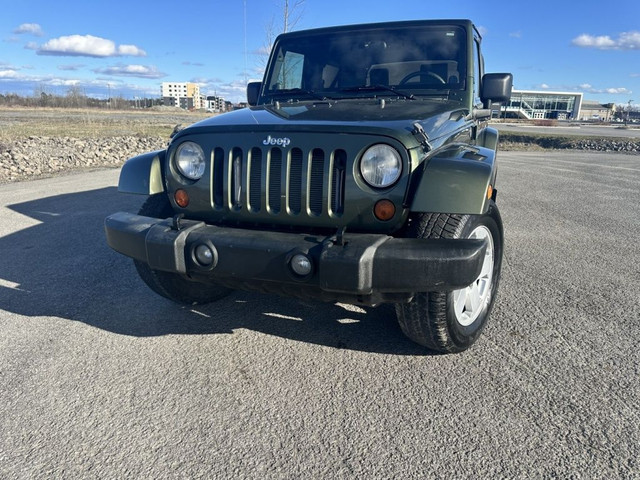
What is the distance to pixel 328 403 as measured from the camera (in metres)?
2.36

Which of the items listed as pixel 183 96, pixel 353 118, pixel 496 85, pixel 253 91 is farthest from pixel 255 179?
pixel 183 96

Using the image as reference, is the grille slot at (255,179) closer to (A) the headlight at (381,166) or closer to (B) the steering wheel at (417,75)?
(A) the headlight at (381,166)

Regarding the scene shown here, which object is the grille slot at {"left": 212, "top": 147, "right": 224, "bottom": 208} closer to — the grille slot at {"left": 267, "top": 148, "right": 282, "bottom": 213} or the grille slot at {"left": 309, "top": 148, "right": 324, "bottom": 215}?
the grille slot at {"left": 267, "top": 148, "right": 282, "bottom": 213}

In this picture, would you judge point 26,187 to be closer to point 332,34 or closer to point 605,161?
point 332,34

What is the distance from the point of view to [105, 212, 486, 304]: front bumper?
2162mm

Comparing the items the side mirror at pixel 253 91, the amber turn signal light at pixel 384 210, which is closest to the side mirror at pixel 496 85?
the side mirror at pixel 253 91

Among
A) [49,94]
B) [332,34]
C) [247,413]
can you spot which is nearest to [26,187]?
[332,34]

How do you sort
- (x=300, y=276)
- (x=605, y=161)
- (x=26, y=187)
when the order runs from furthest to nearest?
(x=605, y=161), (x=26, y=187), (x=300, y=276)

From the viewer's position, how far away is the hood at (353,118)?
2.49m

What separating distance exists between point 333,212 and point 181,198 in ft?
3.28

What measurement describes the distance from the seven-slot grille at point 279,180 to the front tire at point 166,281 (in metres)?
0.55

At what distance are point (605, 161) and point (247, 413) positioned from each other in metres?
16.7

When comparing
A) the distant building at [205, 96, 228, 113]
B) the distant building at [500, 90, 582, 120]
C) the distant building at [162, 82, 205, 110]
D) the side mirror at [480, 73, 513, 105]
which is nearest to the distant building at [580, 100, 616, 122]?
the distant building at [500, 90, 582, 120]

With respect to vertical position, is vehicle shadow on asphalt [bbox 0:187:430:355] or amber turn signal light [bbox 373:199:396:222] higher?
amber turn signal light [bbox 373:199:396:222]
